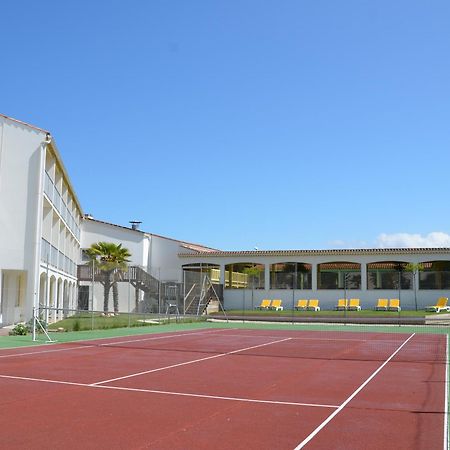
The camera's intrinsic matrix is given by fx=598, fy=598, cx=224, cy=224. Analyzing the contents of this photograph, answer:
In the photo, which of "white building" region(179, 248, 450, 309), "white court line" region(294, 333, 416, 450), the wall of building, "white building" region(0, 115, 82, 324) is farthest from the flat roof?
"white court line" region(294, 333, 416, 450)

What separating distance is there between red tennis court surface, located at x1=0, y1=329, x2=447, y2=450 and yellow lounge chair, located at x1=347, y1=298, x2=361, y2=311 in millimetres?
28607

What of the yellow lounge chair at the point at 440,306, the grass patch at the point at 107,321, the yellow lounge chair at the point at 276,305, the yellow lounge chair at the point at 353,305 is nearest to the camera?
the grass patch at the point at 107,321

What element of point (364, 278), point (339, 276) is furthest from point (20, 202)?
point (364, 278)

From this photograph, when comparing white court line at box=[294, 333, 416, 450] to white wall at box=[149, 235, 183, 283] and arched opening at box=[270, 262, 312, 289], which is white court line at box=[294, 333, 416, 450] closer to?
arched opening at box=[270, 262, 312, 289]

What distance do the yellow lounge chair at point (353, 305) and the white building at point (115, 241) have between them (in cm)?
111

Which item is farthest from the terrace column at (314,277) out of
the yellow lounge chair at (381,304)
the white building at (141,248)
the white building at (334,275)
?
the white building at (141,248)

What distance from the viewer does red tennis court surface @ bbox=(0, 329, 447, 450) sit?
7.12 metres

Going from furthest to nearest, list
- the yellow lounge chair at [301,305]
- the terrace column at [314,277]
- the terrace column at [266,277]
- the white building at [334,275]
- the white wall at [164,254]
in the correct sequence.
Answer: the white wall at [164,254], the terrace column at [266,277], the terrace column at [314,277], the yellow lounge chair at [301,305], the white building at [334,275]

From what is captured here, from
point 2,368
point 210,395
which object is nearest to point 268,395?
point 210,395

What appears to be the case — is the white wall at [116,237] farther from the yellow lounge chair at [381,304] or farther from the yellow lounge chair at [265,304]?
the yellow lounge chair at [381,304]

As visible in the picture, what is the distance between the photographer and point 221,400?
32.3 feet

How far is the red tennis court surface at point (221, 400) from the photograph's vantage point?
7117mm

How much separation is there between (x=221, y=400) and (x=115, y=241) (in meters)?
42.4

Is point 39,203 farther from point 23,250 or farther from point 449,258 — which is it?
point 449,258
